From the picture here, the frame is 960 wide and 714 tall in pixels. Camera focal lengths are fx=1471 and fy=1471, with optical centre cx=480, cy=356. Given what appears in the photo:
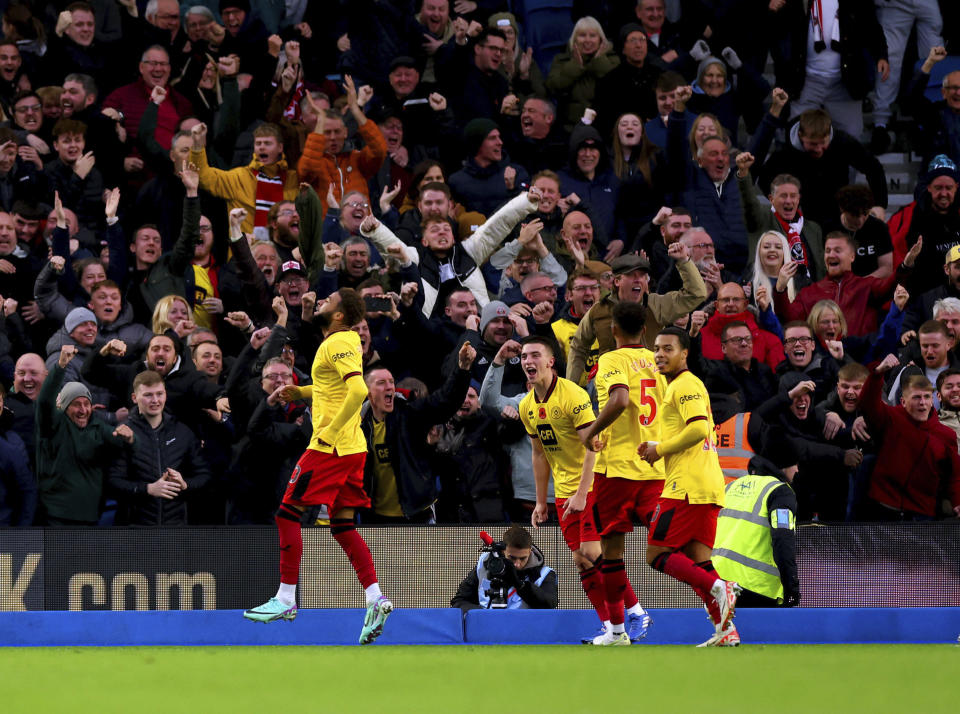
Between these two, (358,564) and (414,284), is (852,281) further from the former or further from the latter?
(358,564)

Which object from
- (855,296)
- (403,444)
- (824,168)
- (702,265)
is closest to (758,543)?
(403,444)

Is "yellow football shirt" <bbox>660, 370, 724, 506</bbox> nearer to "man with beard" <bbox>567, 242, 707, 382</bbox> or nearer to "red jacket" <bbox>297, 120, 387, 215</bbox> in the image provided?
"man with beard" <bbox>567, 242, 707, 382</bbox>

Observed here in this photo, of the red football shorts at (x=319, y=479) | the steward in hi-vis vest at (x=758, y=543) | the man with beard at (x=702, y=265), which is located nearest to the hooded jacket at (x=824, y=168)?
the man with beard at (x=702, y=265)

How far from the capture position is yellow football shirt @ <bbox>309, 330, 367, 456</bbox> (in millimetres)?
9766

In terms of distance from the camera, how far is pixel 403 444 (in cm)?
1145

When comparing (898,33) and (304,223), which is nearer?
(304,223)

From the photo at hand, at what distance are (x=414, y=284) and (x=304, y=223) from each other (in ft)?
5.55

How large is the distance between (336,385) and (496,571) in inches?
71.4

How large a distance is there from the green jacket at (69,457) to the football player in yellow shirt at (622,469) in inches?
155

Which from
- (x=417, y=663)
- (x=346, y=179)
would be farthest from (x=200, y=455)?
(x=346, y=179)

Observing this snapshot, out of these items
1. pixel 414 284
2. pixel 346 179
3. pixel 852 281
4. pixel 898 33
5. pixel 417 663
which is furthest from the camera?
pixel 898 33

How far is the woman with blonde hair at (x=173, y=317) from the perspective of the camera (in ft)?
41.8

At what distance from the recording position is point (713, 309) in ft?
43.2

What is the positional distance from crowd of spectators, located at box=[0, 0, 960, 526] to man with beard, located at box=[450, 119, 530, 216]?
0.03m
